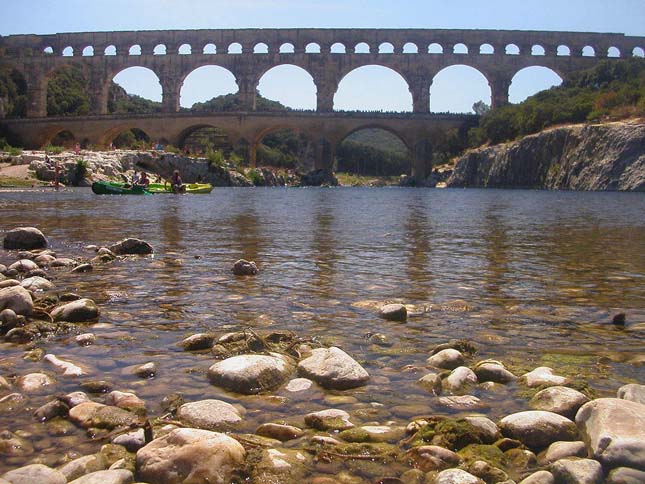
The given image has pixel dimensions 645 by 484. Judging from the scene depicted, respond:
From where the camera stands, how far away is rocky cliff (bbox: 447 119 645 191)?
42375 millimetres

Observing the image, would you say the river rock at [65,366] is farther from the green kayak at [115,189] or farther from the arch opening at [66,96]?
the arch opening at [66,96]

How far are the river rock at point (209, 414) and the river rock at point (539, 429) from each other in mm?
1233

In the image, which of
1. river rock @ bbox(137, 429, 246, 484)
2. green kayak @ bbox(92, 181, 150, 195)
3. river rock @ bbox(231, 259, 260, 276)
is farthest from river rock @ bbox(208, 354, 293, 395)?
green kayak @ bbox(92, 181, 150, 195)

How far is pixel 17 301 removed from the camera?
4457 mm

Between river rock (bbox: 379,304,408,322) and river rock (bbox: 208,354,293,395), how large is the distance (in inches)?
59.1

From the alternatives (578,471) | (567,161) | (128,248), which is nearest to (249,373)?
(578,471)

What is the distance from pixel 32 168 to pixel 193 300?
32090mm

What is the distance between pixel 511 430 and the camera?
105 inches

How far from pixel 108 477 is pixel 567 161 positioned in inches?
1988

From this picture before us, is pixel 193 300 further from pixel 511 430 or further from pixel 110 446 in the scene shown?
pixel 511 430

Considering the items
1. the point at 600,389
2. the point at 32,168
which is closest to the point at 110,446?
the point at 600,389

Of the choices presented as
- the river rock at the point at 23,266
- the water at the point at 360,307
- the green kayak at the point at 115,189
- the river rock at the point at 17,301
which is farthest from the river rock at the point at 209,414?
the green kayak at the point at 115,189

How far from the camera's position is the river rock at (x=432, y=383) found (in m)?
3.21

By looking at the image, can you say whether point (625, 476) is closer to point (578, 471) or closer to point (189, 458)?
point (578, 471)
